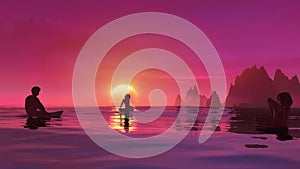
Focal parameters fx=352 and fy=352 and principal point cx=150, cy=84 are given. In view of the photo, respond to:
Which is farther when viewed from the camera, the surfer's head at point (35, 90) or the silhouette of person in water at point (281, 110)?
the surfer's head at point (35, 90)

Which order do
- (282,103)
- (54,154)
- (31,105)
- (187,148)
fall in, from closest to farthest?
1. (54,154)
2. (187,148)
3. (282,103)
4. (31,105)

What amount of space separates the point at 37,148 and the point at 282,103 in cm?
1805

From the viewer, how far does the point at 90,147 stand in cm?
1557

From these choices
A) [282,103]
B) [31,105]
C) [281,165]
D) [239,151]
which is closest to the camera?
[281,165]

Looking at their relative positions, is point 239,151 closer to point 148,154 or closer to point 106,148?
point 148,154

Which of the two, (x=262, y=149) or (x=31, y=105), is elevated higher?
(x=31, y=105)

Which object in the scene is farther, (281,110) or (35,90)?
(35,90)

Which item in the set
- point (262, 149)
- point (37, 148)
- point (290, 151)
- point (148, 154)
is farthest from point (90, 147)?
point (290, 151)

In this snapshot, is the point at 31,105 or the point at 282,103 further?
the point at 31,105

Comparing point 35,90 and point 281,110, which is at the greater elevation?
point 35,90

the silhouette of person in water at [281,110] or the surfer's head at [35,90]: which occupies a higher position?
the surfer's head at [35,90]

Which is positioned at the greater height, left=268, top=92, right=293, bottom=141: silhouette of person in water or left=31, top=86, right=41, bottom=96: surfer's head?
left=31, top=86, right=41, bottom=96: surfer's head

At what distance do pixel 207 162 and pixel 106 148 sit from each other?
5.07 meters

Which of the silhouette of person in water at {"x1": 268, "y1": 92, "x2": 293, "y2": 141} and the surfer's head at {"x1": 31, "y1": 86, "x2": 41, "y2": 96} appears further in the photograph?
the surfer's head at {"x1": 31, "y1": 86, "x2": 41, "y2": 96}
